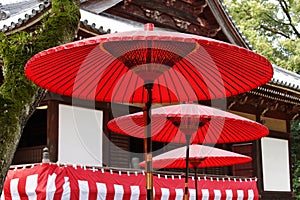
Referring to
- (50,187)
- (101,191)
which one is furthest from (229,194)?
(50,187)

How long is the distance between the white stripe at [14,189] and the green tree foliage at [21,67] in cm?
359

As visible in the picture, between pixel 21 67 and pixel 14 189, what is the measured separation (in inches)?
150

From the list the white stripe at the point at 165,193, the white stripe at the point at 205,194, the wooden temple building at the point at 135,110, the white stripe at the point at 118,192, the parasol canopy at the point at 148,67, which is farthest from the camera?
the white stripe at the point at 205,194

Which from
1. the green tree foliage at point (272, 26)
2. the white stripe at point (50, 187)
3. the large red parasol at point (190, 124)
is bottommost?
the white stripe at point (50, 187)

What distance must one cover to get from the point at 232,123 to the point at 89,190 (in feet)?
7.72

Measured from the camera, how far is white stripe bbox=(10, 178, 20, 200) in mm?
7754

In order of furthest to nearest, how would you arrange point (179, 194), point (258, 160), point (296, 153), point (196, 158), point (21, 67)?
point (296, 153), point (258, 160), point (179, 194), point (196, 158), point (21, 67)

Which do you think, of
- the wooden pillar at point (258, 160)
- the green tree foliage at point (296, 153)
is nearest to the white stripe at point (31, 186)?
the wooden pillar at point (258, 160)

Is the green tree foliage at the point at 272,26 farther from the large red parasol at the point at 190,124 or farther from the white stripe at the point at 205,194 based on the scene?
the large red parasol at the point at 190,124

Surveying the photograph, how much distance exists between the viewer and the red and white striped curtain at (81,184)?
755cm

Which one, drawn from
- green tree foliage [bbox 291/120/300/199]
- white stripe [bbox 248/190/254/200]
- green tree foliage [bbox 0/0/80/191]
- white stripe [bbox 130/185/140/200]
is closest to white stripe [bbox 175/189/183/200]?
white stripe [bbox 130/185/140/200]

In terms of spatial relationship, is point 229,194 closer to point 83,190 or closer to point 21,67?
point 83,190

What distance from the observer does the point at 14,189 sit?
25.6 ft

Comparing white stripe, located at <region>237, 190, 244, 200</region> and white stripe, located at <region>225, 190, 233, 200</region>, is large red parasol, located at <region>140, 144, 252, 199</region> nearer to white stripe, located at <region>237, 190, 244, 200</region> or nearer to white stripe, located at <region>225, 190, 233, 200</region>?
white stripe, located at <region>225, 190, 233, 200</region>
